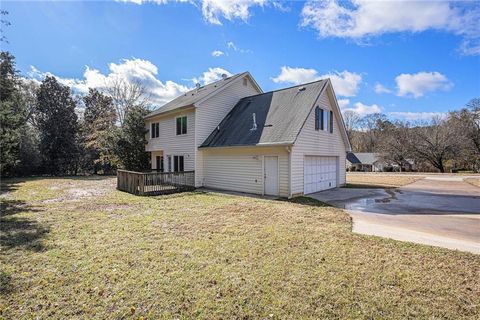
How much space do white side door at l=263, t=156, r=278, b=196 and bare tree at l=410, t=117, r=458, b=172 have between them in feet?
134

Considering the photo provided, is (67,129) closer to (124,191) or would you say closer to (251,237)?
(124,191)

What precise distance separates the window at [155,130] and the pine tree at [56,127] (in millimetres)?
15183

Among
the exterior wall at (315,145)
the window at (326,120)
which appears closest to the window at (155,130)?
the exterior wall at (315,145)

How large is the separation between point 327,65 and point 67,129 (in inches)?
1142

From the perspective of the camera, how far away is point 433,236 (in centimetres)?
623

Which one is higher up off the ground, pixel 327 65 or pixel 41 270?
pixel 327 65

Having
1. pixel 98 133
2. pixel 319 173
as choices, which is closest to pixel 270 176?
pixel 319 173

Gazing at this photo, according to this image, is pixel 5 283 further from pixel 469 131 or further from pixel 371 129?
pixel 371 129

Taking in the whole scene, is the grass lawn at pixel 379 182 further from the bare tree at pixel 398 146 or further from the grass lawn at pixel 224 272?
the bare tree at pixel 398 146

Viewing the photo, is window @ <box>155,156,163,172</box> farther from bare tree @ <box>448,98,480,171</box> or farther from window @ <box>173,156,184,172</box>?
bare tree @ <box>448,98,480,171</box>

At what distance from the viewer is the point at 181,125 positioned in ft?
54.7

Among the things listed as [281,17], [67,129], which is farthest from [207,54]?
[67,129]

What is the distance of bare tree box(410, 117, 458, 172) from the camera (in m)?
39.0

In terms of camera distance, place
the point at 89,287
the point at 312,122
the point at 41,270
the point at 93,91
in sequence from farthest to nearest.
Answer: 1. the point at 93,91
2. the point at 312,122
3. the point at 41,270
4. the point at 89,287
